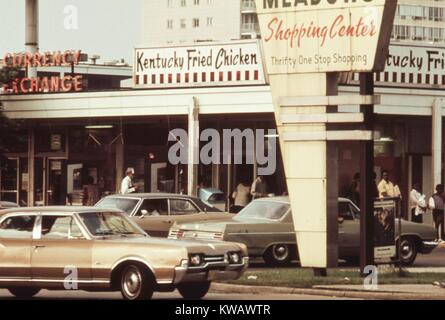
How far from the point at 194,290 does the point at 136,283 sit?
126cm

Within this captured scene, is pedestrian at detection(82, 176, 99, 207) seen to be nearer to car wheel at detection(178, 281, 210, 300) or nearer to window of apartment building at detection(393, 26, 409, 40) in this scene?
car wheel at detection(178, 281, 210, 300)

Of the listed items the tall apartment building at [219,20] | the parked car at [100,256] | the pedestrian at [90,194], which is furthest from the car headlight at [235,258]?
the tall apartment building at [219,20]

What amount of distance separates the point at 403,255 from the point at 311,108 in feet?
21.8

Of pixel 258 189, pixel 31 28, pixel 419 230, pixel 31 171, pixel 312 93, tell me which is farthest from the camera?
pixel 31 28

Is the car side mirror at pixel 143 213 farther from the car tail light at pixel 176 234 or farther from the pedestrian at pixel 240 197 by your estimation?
the pedestrian at pixel 240 197

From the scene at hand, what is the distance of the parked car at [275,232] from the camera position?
87.8ft

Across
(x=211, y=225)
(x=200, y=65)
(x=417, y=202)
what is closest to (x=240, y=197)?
(x=200, y=65)

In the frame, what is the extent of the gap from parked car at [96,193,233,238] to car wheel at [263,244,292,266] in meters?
1.71

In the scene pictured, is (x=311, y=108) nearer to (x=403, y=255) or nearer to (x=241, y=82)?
(x=403, y=255)

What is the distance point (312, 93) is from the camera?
2411cm

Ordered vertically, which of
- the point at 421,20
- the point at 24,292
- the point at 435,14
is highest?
the point at 435,14

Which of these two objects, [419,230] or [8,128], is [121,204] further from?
[8,128]

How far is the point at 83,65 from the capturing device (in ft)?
221

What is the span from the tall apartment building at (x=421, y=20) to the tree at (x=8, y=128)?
109 m
